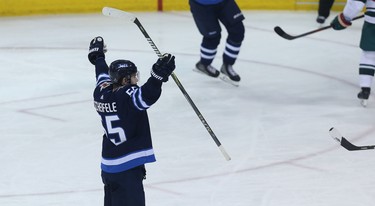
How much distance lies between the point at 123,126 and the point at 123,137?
5 centimetres

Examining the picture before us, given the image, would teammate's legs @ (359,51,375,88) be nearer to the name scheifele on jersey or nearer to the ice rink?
the ice rink

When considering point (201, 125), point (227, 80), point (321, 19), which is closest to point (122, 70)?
point (201, 125)

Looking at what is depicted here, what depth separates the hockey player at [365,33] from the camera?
4.98 meters

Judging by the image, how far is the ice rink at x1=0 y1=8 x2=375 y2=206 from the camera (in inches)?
139

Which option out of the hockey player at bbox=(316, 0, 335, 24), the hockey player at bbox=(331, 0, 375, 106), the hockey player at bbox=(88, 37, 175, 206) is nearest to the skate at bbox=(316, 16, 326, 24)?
the hockey player at bbox=(316, 0, 335, 24)

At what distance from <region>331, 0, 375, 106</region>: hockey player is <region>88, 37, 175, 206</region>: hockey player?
2646 mm

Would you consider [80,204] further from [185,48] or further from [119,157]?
[185,48]

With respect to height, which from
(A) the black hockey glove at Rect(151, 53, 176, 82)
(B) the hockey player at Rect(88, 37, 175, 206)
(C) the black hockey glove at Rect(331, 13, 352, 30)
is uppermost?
(A) the black hockey glove at Rect(151, 53, 176, 82)

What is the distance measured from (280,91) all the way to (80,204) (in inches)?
102

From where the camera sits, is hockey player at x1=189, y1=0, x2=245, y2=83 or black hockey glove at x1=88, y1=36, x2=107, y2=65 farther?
hockey player at x1=189, y1=0, x2=245, y2=83

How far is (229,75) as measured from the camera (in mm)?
5738

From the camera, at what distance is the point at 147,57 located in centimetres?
662

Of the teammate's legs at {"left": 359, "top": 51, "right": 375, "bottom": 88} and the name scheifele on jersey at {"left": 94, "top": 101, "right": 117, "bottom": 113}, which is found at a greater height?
the name scheifele on jersey at {"left": 94, "top": 101, "right": 117, "bottom": 113}

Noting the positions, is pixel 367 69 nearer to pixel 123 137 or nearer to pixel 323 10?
pixel 123 137
